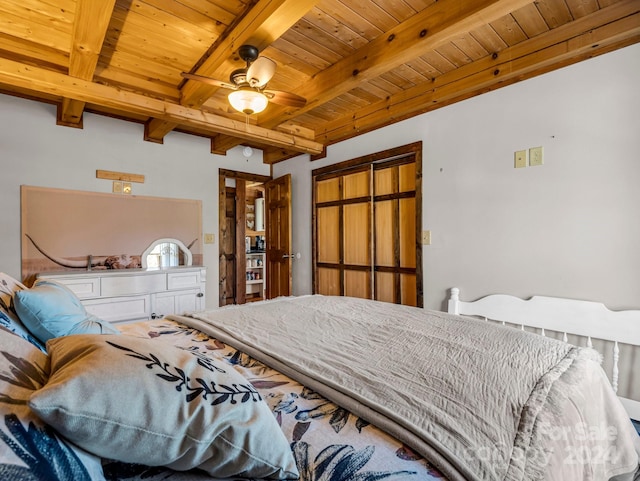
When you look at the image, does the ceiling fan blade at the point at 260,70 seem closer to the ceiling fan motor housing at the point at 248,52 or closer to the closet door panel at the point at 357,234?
the ceiling fan motor housing at the point at 248,52

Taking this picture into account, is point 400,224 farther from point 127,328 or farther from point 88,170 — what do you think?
point 88,170

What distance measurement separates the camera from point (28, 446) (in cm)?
45

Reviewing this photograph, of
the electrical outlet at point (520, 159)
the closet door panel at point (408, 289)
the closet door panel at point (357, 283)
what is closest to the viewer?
the electrical outlet at point (520, 159)

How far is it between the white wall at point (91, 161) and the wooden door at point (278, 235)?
0.72m

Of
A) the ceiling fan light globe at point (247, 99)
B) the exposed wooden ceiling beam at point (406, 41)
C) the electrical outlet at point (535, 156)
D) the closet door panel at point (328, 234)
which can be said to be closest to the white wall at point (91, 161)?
the closet door panel at point (328, 234)

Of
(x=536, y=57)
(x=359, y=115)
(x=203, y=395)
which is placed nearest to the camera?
(x=203, y=395)

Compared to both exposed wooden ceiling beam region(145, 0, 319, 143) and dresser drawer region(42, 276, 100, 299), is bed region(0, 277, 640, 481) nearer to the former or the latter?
exposed wooden ceiling beam region(145, 0, 319, 143)

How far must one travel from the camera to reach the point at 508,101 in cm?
259

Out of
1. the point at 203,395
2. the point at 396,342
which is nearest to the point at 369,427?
the point at 203,395

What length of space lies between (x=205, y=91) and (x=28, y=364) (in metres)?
2.65

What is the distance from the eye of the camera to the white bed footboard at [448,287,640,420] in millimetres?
2000

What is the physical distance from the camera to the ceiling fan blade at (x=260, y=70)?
2.03 m

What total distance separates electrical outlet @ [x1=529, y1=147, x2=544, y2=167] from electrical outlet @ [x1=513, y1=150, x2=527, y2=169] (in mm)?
39

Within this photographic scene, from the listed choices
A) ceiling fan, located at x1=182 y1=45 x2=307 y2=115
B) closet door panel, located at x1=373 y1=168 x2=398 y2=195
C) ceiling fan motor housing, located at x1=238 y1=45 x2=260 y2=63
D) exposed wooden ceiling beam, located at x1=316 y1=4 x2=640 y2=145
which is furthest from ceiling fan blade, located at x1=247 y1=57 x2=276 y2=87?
closet door panel, located at x1=373 y1=168 x2=398 y2=195
